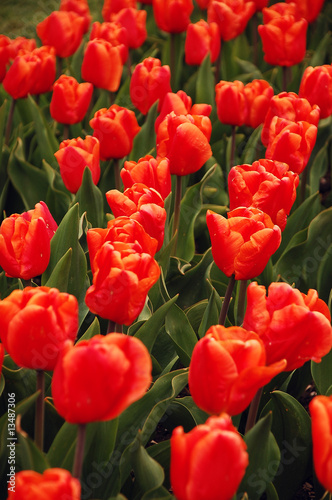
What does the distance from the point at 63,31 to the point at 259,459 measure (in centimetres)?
223

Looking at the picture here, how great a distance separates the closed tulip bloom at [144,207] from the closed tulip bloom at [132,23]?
168 centimetres

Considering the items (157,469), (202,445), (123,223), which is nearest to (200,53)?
(123,223)

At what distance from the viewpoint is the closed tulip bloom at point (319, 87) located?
7.16 ft

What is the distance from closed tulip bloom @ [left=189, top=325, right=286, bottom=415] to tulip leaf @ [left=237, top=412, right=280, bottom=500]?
16cm

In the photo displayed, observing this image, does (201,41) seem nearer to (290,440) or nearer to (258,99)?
(258,99)

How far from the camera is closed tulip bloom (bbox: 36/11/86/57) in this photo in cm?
290

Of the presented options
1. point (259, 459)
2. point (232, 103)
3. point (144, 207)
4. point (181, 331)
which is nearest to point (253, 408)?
point (259, 459)

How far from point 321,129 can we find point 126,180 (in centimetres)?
133

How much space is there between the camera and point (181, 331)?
162cm

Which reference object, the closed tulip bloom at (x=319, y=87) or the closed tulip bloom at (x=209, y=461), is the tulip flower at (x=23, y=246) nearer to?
the closed tulip bloom at (x=209, y=461)

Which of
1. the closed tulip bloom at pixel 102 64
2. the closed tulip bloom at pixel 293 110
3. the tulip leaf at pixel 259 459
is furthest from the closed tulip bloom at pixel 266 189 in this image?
the closed tulip bloom at pixel 102 64

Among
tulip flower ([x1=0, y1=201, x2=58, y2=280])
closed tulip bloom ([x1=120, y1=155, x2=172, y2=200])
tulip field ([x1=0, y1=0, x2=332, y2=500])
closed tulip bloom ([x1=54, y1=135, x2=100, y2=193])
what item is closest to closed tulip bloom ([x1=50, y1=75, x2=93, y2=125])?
tulip field ([x1=0, y1=0, x2=332, y2=500])

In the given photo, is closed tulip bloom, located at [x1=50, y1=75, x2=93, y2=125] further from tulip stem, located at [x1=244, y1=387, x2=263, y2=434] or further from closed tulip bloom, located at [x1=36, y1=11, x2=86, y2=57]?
tulip stem, located at [x1=244, y1=387, x2=263, y2=434]

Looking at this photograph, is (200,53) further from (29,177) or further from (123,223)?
(123,223)
